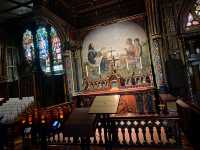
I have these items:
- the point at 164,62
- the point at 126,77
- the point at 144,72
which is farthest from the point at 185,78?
the point at 126,77

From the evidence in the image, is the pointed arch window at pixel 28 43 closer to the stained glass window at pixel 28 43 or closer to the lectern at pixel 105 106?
the stained glass window at pixel 28 43

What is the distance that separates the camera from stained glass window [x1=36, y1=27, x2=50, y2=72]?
1376 cm

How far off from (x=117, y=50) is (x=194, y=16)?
3733 mm

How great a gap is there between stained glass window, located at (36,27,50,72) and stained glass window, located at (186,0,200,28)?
8.63m

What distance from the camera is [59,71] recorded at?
13.4 m

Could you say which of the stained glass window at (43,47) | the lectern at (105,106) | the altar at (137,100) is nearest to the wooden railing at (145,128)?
the lectern at (105,106)

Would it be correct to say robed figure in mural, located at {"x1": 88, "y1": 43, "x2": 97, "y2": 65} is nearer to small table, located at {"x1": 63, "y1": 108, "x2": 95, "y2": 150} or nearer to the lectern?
the lectern

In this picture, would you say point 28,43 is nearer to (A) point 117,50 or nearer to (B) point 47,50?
(B) point 47,50

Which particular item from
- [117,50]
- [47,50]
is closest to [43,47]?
[47,50]

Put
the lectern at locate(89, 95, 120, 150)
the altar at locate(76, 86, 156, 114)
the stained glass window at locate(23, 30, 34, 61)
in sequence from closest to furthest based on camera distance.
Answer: the lectern at locate(89, 95, 120, 150), the altar at locate(76, 86, 156, 114), the stained glass window at locate(23, 30, 34, 61)

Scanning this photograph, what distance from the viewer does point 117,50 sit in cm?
1055

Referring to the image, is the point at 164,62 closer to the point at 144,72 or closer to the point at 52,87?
the point at 144,72

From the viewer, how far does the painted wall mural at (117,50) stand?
10070 mm

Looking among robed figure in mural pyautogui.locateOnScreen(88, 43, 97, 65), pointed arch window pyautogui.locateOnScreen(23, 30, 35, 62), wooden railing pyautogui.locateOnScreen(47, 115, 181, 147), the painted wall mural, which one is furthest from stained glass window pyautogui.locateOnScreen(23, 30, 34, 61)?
wooden railing pyautogui.locateOnScreen(47, 115, 181, 147)
